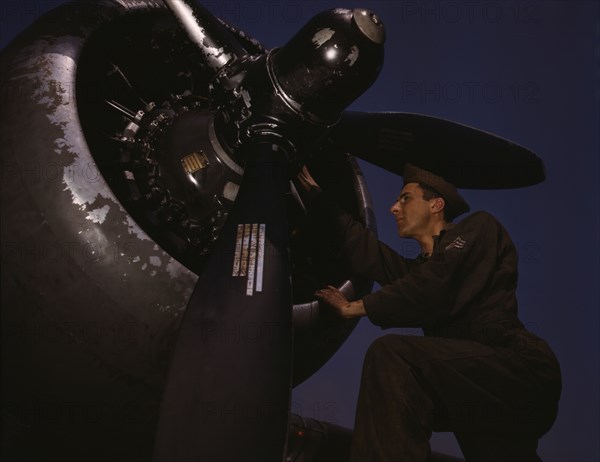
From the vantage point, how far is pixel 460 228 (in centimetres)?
272

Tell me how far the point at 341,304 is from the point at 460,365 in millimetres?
619

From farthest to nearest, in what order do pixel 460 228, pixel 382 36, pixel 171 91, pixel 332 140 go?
1. pixel 332 140
2. pixel 171 91
3. pixel 460 228
4. pixel 382 36

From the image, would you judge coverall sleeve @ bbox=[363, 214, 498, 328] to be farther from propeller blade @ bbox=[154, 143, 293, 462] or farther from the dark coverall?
propeller blade @ bbox=[154, 143, 293, 462]

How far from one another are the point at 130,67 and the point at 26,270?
4.49 ft

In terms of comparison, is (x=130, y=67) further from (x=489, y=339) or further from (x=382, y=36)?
(x=489, y=339)

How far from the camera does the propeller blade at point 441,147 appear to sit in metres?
3.13

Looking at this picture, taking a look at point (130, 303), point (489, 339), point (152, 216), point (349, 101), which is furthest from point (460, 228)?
point (130, 303)

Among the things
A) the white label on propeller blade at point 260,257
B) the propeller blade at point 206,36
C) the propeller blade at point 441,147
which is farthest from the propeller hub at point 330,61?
the propeller blade at point 441,147

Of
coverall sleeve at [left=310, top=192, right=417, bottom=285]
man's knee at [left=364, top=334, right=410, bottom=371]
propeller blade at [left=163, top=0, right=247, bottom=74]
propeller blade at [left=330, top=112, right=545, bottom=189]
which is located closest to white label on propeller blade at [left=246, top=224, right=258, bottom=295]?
man's knee at [left=364, top=334, right=410, bottom=371]

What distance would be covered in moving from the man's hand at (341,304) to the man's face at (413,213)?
0.75m

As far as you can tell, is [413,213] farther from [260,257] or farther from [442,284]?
[260,257]

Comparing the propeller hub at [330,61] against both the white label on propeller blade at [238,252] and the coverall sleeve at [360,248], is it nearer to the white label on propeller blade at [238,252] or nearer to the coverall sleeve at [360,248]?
the white label on propeller blade at [238,252]

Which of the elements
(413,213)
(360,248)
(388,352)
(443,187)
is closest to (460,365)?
(388,352)

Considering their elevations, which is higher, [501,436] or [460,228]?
[460,228]
